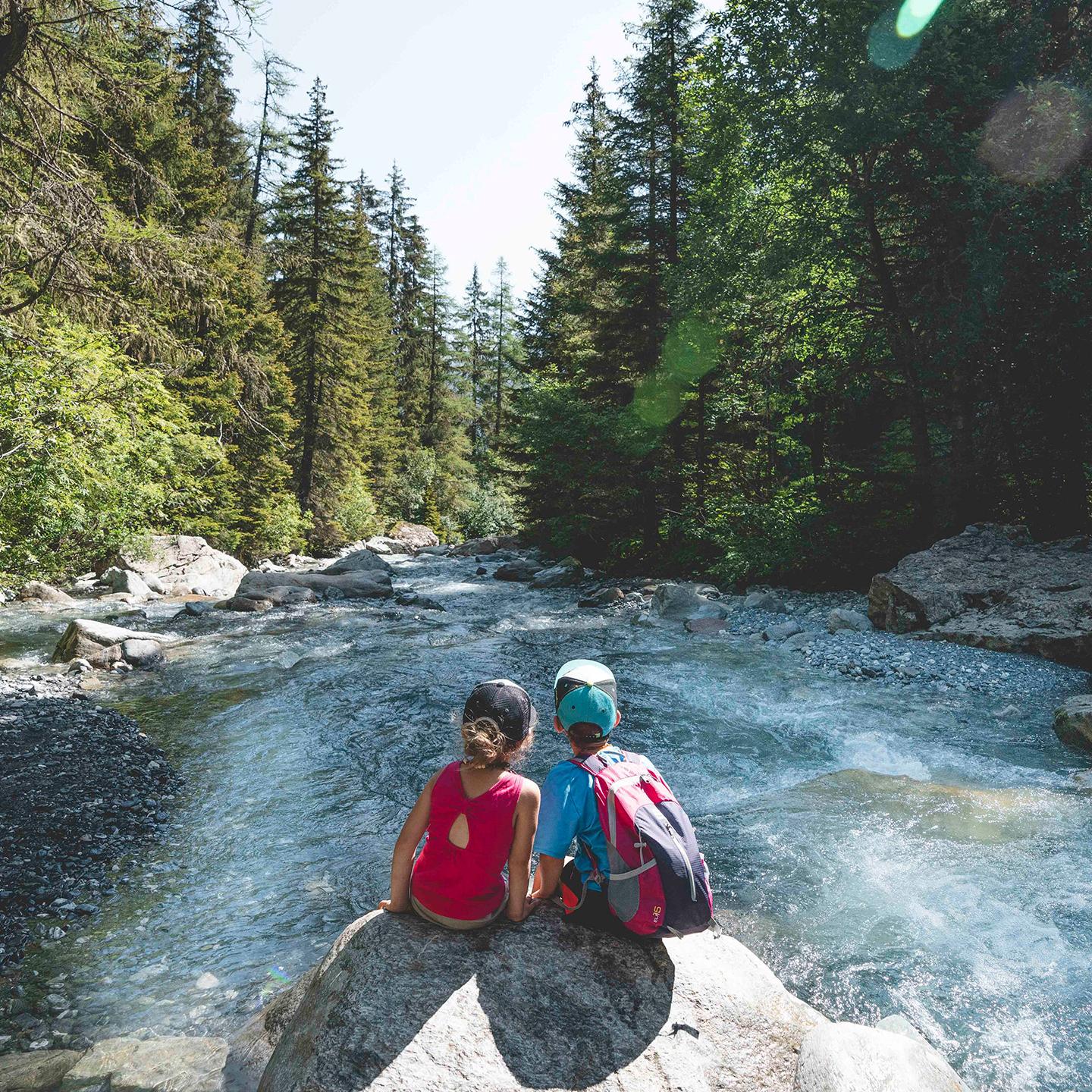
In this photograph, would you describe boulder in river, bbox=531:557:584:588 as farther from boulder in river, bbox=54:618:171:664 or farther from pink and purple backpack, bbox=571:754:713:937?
pink and purple backpack, bbox=571:754:713:937

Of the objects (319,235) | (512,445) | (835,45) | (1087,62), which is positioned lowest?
(512,445)

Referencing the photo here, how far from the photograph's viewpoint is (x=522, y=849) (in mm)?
2771

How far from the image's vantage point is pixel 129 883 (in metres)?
4.91

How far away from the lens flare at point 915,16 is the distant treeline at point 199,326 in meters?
10.9

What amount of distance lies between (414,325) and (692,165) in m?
30.0

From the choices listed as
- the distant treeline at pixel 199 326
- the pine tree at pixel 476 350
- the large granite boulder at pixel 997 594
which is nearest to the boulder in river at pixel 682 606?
the large granite boulder at pixel 997 594

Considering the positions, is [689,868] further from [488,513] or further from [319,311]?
[488,513]

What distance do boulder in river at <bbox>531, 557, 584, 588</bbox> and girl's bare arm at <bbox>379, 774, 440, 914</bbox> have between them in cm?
1664

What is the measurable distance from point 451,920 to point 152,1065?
73.5 inches

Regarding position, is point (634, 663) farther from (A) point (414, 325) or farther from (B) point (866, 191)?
(A) point (414, 325)

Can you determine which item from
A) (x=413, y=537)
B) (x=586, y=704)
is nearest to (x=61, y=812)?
(x=586, y=704)

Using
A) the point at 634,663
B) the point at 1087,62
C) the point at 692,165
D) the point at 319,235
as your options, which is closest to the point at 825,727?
the point at 634,663

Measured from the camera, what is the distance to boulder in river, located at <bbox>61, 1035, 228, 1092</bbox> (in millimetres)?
3162

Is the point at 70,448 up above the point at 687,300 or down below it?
below
